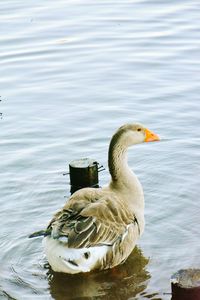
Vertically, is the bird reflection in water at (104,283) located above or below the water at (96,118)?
below

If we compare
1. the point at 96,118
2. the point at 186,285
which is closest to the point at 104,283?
the point at 186,285

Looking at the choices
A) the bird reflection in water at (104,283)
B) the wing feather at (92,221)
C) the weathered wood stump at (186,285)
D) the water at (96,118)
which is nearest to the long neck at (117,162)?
the wing feather at (92,221)

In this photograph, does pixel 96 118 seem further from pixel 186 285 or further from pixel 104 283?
pixel 186 285

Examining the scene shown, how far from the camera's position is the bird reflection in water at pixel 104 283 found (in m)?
7.00

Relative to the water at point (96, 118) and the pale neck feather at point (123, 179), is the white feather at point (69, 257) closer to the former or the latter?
the water at point (96, 118)

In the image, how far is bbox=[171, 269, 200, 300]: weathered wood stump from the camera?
19.1 feet

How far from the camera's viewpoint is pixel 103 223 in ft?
23.7

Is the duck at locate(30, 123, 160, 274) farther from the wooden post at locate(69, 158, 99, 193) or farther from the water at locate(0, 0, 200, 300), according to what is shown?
the wooden post at locate(69, 158, 99, 193)

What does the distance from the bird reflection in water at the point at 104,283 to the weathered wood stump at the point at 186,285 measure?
106 centimetres

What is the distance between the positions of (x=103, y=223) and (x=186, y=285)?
4.97ft

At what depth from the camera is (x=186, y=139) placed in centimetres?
1012

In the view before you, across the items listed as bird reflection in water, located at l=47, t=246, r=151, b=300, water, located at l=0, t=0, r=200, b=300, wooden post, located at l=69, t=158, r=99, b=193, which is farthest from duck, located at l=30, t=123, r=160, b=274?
wooden post, located at l=69, t=158, r=99, b=193

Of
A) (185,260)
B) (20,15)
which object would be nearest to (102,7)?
(20,15)

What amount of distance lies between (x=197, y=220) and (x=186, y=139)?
2.15 meters
